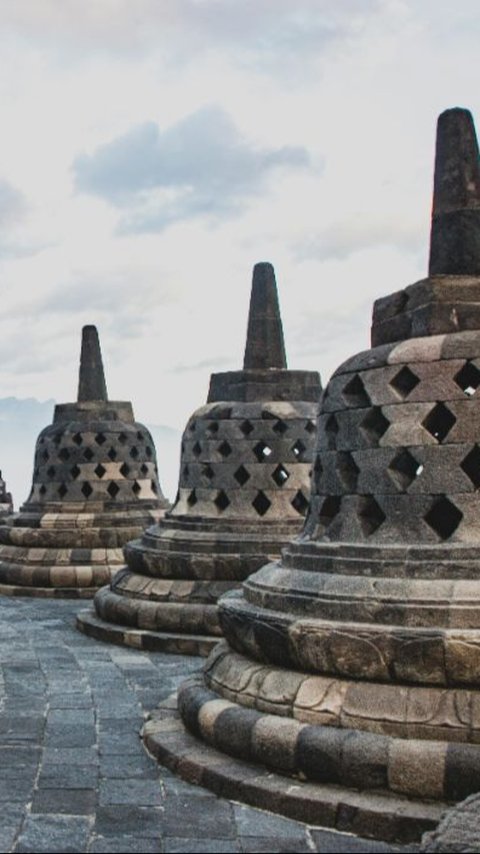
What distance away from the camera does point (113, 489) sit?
1389 cm

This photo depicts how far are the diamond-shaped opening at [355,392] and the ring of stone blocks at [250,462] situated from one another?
4064 millimetres

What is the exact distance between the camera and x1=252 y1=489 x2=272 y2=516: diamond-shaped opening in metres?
9.73

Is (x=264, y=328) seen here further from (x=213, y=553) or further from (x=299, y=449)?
(x=213, y=553)

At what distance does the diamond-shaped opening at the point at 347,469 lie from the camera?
561 cm

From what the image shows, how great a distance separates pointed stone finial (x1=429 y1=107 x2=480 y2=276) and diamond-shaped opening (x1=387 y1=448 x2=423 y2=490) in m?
1.24

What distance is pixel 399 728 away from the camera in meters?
4.53

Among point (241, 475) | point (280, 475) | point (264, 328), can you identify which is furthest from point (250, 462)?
point (264, 328)

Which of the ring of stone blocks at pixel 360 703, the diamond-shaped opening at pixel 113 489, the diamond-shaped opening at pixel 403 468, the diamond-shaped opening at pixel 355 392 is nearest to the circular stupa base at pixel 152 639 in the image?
the ring of stone blocks at pixel 360 703

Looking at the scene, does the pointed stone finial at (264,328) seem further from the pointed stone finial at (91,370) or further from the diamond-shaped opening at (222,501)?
the pointed stone finial at (91,370)

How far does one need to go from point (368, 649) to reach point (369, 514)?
0.93 metres

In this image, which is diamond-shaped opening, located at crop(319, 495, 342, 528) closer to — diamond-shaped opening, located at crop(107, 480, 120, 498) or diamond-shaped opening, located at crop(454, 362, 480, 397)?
diamond-shaped opening, located at crop(454, 362, 480, 397)

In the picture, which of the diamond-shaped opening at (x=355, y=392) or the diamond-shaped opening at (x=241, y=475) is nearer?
the diamond-shaped opening at (x=355, y=392)

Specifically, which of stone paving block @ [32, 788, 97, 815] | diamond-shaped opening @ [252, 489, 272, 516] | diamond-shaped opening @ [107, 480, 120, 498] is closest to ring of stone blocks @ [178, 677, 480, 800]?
stone paving block @ [32, 788, 97, 815]

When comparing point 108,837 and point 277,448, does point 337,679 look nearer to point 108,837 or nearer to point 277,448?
point 108,837
